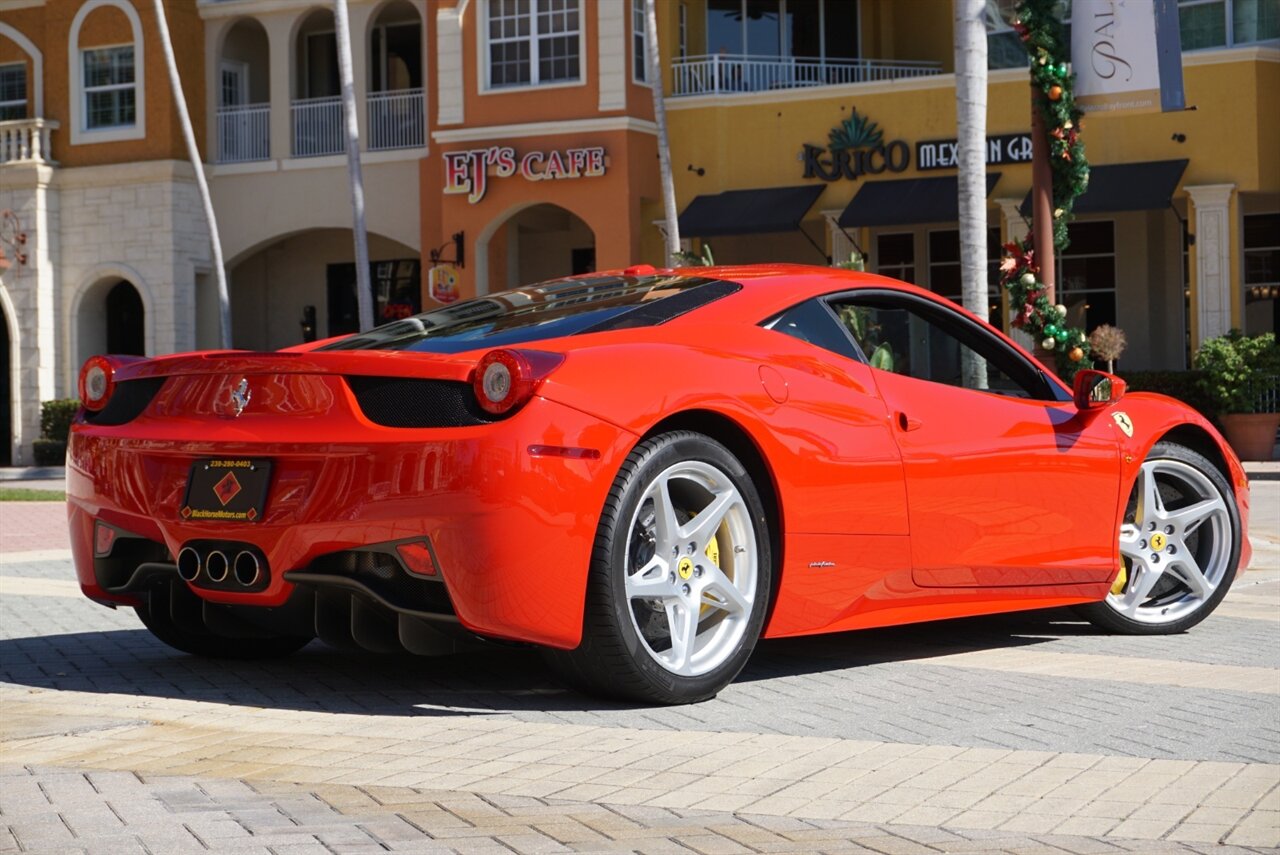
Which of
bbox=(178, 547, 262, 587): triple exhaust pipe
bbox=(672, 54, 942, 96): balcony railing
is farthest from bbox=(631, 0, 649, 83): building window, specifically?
A: bbox=(178, 547, 262, 587): triple exhaust pipe

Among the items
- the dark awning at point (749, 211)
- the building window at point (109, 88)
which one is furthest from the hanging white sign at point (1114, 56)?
the building window at point (109, 88)

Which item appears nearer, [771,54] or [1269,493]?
[1269,493]

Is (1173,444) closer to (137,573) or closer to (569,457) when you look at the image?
(569,457)

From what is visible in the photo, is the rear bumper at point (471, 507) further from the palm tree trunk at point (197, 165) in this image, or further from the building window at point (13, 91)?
the building window at point (13, 91)

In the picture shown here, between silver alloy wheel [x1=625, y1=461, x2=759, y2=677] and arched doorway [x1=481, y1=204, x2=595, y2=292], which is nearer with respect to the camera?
silver alloy wheel [x1=625, y1=461, x2=759, y2=677]

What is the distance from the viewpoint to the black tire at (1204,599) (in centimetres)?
736

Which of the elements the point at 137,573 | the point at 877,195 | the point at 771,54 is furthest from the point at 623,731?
the point at 771,54

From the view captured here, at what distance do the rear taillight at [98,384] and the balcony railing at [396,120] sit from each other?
90.0 feet

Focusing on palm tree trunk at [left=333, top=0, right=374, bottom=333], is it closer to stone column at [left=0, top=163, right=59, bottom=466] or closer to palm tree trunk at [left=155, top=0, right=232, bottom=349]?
palm tree trunk at [left=155, top=0, right=232, bottom=349]

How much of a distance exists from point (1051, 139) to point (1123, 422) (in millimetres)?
6226

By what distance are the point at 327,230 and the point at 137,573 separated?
102ft

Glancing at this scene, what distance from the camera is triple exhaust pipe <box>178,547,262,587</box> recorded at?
563 cm

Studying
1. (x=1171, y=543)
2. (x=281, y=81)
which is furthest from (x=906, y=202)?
(x=1171, y=543)

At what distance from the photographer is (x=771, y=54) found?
32469 millimetres
